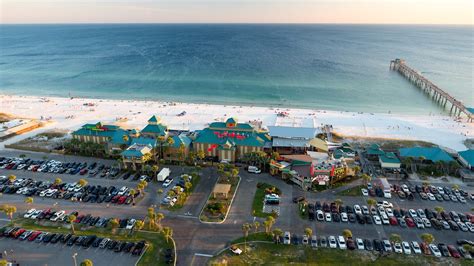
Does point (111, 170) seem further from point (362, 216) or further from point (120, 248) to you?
point (362, 216)

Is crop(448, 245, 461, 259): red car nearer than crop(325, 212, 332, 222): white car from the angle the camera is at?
A: Yes

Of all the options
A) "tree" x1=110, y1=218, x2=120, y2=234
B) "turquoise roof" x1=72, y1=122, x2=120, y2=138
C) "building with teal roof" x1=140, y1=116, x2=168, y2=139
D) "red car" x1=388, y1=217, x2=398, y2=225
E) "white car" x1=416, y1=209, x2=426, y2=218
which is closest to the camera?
"tree" x1=110, y1=218, x2=120, y2=234

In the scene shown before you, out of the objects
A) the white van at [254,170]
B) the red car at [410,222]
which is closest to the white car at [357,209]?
the red car at [410,222]

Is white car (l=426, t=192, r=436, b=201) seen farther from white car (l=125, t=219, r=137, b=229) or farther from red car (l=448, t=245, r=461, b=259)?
white car (l=125, t=219, r=137, b=229)

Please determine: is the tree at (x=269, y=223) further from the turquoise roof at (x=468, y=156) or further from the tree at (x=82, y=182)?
the turquoise roof at (x=468, y=156)

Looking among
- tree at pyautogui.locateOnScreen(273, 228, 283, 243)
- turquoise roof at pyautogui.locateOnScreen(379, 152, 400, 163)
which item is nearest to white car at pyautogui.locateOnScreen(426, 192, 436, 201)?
turquoise roof at pyautogui.locateOnScreen(379, 152, 400, 163)

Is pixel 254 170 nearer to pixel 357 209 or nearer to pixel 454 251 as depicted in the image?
pixel 357 209
